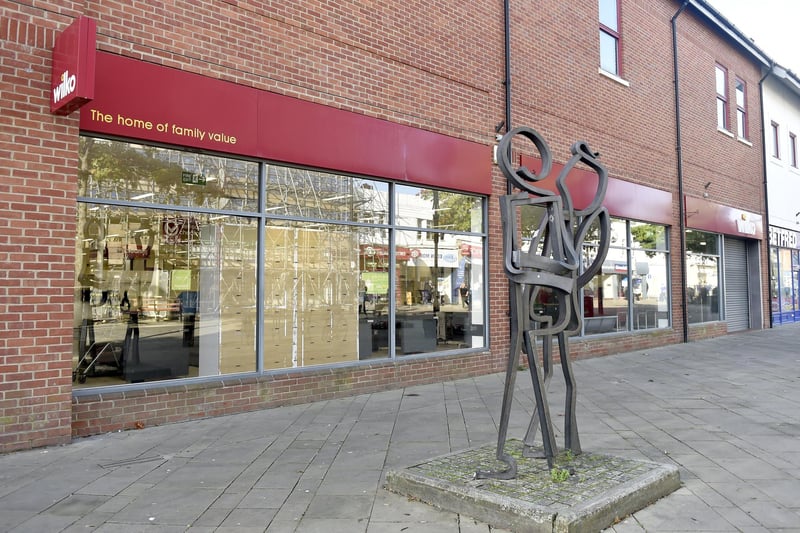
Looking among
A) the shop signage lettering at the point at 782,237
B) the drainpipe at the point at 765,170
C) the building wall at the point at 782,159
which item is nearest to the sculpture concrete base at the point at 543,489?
the drainpipe at the point at 765,170

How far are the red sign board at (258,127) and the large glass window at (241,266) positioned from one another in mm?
281

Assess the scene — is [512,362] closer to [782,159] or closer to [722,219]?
[722,219]

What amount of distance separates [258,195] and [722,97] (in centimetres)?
1551

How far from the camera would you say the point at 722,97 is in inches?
681

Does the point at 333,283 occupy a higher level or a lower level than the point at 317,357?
higher

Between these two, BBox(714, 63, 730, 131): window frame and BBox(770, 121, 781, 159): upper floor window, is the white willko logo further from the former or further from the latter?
BBox(770, 121, 781, 159): upper floor window

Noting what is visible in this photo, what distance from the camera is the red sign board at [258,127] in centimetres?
607

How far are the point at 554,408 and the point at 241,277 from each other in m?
4.13

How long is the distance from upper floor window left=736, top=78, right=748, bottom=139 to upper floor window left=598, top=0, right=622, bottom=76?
709 centimetres

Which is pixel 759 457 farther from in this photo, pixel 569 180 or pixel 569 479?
pixel 569 180

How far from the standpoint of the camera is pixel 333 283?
8.27 meters

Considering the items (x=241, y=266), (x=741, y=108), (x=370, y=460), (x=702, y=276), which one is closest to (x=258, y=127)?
(x=241, y=266)

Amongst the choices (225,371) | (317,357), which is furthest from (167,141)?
(317,357)

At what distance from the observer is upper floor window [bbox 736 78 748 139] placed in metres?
18.2
